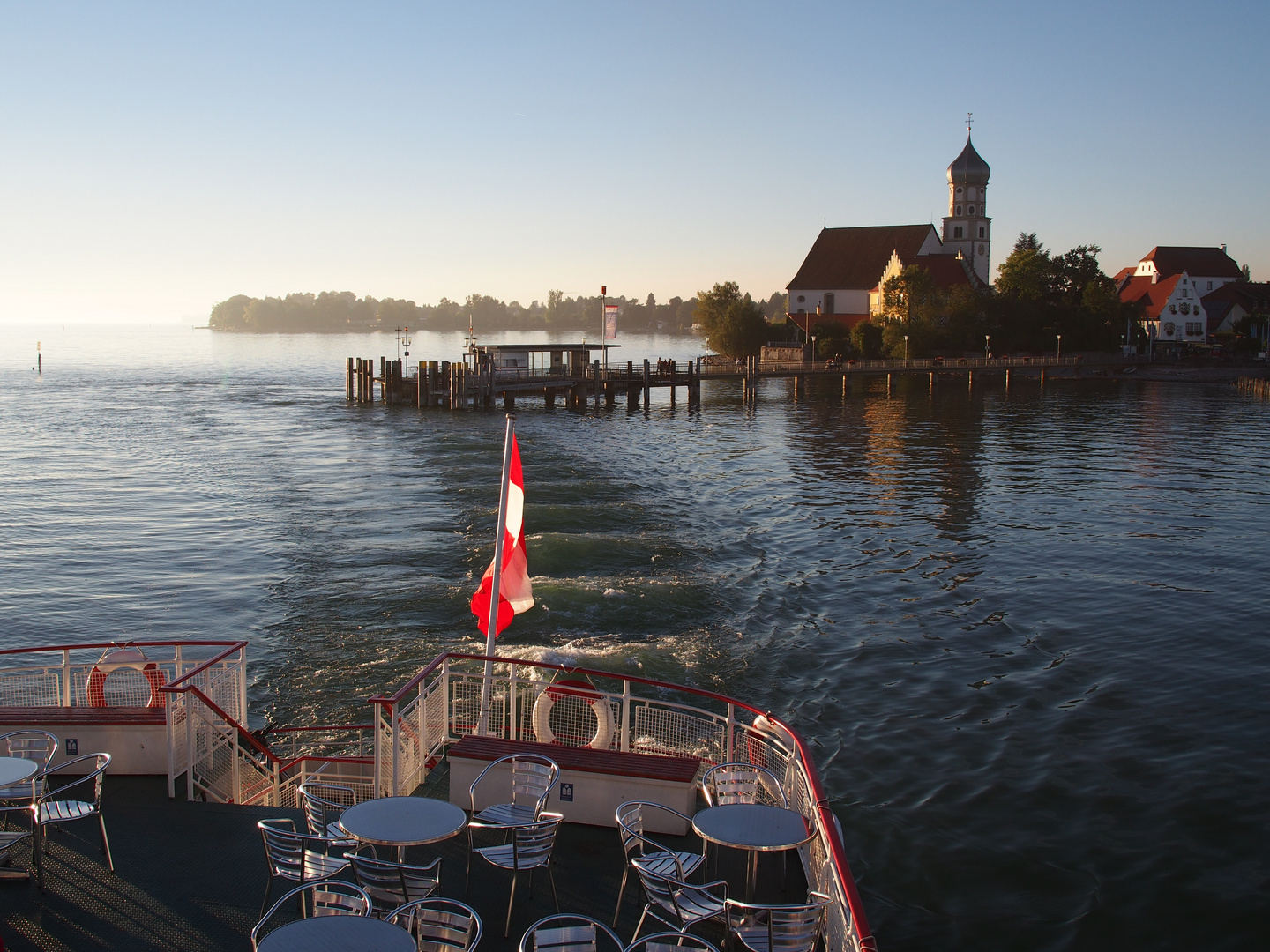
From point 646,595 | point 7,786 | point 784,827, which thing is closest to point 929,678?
point 646,595

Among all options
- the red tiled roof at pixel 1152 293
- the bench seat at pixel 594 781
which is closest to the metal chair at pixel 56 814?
the bench seat at pixel 594 781

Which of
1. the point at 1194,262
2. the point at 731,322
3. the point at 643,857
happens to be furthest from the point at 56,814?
the point at 1194,262

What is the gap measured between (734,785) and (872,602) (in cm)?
1467

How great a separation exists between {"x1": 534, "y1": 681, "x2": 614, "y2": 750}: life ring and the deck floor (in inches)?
44.4

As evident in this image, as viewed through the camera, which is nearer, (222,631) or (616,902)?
(616,902)

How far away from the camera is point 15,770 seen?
8.12 metres

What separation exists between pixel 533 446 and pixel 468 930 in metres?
43.0

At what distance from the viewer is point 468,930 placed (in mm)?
6438

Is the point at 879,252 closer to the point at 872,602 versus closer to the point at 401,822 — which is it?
the point at 872,602

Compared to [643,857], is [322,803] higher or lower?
higher

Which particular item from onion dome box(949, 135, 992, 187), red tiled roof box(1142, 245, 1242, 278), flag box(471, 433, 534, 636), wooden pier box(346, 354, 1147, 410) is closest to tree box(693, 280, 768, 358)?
wooden pier box(346, 354, 1147, 410)

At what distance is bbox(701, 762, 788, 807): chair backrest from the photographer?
8859 mm

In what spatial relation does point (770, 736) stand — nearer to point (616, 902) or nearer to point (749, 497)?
point (616, 902)

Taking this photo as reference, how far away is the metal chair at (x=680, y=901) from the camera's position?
7145mm
